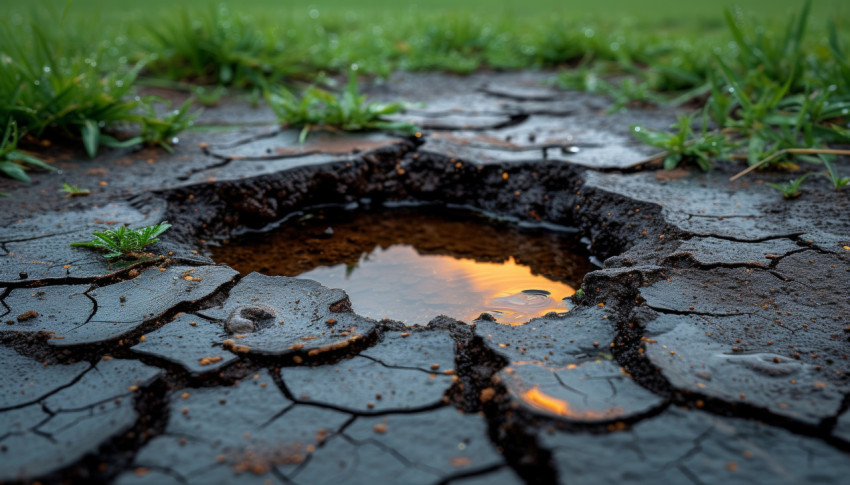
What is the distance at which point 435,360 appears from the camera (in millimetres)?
1632

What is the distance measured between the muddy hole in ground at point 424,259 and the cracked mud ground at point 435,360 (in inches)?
7.9

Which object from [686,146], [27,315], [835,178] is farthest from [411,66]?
[27,315]

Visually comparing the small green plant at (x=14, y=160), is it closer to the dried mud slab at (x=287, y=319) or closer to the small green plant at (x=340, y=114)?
the small green plant at (x=340, y=114)

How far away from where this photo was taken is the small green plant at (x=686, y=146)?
9.70 ft

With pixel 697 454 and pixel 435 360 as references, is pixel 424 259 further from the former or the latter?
pixel 697 454

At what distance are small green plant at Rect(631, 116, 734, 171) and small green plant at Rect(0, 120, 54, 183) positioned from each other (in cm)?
294

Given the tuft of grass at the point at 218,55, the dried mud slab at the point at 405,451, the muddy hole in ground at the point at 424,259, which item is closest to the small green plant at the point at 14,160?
the muddy hole in ground at the point at 424,259

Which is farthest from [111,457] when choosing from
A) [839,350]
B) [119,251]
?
[839,350]

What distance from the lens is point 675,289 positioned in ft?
A: 6.31

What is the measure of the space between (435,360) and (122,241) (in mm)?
1236

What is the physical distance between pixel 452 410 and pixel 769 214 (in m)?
1.75

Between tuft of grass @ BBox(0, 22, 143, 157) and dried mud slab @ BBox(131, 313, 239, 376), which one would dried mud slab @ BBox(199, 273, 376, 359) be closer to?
dried mud slab @ BBox(131, 313, 239, 376)

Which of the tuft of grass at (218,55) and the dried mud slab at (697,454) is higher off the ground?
the tuft of grass at (218,55)

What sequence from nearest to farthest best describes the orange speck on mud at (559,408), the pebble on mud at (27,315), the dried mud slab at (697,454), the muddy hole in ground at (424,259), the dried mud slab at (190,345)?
the dried mud slab at (697,454)
the orange speck on mud at (559,408)
the dried mud slab at (190,345)
the pebble on mud at (27,315)
the muddy hole in ground at (424,259)
